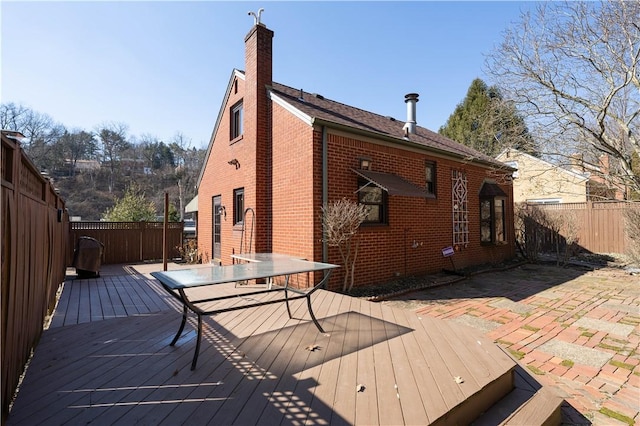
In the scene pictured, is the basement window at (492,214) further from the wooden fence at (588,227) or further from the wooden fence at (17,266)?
the wooden fence at (17,266)

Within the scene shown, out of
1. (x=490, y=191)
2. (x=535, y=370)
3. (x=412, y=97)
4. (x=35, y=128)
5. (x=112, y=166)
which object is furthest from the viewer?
(x=112, y=166)

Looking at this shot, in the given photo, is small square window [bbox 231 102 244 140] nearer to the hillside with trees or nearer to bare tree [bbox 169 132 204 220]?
the hillside with trees

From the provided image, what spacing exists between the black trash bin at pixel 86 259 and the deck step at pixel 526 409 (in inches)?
407

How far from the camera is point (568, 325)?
500cm

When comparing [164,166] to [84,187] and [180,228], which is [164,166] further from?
[180,228]

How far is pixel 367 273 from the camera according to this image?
7.37 metres

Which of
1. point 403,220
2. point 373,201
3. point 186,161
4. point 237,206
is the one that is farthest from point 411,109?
point 186,161

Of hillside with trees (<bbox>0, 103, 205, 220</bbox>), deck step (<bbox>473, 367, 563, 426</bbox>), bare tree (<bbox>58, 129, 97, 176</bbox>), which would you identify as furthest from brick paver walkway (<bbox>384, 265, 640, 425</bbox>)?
bare tree (<bbox>58, 129, 97, 176</bbox>)

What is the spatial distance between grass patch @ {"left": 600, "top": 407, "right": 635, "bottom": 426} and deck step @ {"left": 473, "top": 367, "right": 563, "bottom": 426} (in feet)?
1.43

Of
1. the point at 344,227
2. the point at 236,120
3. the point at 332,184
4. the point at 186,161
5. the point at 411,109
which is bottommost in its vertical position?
the point at 344,227

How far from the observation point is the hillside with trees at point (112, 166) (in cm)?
3759

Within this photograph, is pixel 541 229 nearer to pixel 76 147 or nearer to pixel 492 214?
pixel 492 214

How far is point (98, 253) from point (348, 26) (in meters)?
10.0

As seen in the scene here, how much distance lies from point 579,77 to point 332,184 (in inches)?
281
